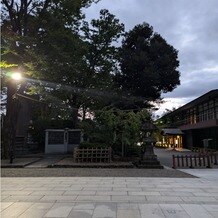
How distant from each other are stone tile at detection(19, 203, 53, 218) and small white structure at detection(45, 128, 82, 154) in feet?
70.2

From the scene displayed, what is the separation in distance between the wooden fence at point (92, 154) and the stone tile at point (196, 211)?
41.5 feet

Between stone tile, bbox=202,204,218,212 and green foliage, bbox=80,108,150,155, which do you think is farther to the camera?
green foliage, bbox=80,108,150,155

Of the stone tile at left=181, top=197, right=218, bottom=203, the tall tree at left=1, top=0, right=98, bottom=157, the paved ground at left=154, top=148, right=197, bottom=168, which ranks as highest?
the tall tree at left=1, top=0, right=98, bottom=157

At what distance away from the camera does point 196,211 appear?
23.6ft

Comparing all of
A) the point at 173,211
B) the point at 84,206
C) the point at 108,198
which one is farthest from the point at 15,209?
the point at 173,211

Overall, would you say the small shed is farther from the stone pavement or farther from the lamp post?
the stone pavement

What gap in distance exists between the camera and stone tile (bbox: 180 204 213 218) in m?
6.82

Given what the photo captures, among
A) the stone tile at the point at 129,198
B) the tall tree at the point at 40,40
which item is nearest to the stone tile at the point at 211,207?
the stone tile at the point at 129,198

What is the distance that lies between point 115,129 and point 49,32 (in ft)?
27.3

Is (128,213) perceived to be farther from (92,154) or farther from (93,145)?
(93,145)

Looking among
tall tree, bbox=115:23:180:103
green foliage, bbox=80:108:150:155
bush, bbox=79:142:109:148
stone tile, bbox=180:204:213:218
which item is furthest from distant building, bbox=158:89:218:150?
stone tile, bbox=180:204:213:218

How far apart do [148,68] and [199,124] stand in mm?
12107

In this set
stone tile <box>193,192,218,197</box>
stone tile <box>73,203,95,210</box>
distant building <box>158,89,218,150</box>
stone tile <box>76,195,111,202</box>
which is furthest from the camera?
distant building <box>158,89,218,150</box>

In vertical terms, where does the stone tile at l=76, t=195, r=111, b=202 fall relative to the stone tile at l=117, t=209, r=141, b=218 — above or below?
above
